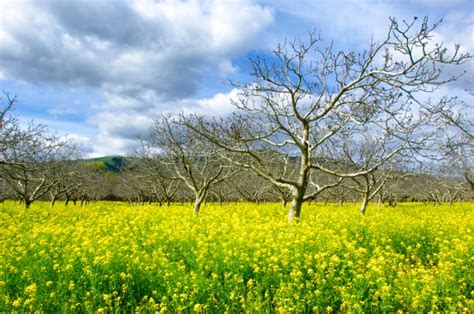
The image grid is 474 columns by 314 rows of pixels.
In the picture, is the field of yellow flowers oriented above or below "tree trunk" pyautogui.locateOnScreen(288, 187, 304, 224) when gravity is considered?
below

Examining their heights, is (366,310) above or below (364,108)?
below

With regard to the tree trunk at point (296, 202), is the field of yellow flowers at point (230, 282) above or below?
below

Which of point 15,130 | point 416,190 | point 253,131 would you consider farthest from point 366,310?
point 416,190

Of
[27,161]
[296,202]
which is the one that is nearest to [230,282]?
[296,202]

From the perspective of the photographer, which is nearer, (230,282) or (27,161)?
(230,282)

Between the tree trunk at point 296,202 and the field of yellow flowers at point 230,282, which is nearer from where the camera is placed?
the field of yellow flowers at point 230,282

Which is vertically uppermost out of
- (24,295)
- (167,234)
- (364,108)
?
(364,108)

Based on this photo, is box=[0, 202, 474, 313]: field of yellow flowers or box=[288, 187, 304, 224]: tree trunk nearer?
box=[0, 202, 474, 313]: field of yellow flowers

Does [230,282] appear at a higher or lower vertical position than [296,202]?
lower

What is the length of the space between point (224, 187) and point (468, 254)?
1669 inches

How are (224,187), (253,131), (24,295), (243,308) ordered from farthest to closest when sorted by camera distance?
(224,187), (253,131), (24,295), (243,308)

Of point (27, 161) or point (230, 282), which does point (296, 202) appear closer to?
point (230, 282)

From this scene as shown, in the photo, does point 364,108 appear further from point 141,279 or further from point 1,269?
point 1,269

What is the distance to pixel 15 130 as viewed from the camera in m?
18.3
